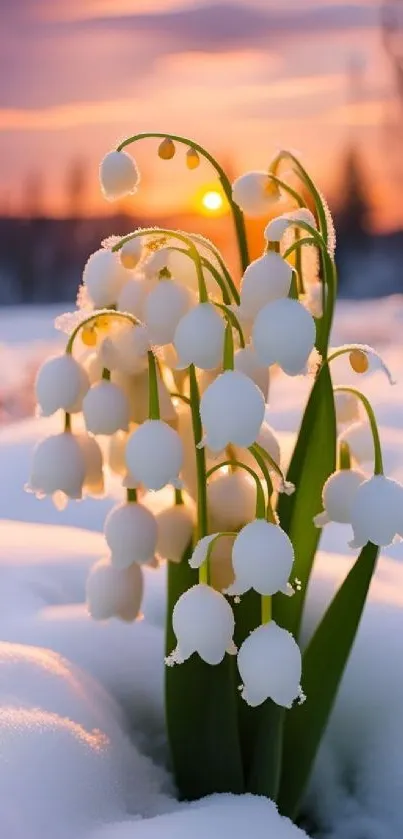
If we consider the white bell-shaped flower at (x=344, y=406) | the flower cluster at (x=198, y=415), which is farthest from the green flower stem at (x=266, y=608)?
the white bell-shaped flower at (x=344, y=406)

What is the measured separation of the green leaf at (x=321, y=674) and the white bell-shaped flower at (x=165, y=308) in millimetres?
236

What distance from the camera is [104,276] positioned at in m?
0.72

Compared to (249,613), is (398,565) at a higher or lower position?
lower

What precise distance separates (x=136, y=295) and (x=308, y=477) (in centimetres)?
→ 20

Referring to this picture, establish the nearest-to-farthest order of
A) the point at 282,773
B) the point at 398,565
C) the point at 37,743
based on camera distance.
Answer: the point at 37,743 → the point at 282,773 → the point at 398,565

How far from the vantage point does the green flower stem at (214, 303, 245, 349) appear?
0.68 metres

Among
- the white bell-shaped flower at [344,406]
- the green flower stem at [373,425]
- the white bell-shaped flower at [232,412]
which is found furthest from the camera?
the white bell-shaped flower at [344,406]

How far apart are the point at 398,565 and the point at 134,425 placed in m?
0.73

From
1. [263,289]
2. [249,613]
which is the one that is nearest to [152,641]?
[249,613]

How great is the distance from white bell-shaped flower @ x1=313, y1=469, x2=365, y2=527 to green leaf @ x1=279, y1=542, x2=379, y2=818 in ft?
0.14

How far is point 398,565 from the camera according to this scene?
4.66 ft

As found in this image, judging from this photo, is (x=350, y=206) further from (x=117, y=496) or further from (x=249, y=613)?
(x=249, y=613)

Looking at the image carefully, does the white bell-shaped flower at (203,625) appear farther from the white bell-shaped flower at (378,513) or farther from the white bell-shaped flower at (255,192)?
the white bell-shaped flower at (255,192)

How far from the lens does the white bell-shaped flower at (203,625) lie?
0.68 metres
